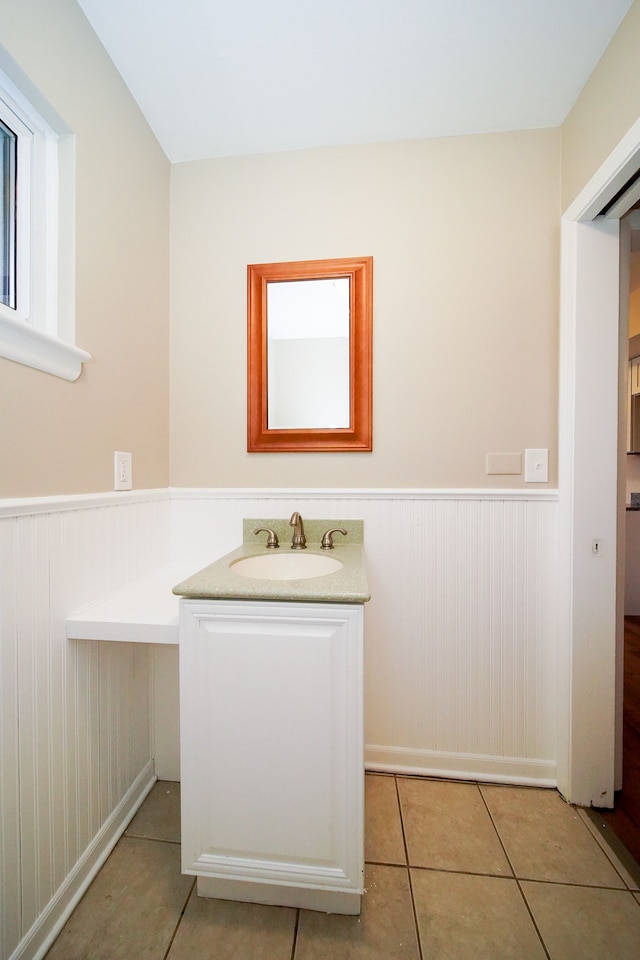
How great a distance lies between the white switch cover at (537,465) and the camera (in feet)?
4.68

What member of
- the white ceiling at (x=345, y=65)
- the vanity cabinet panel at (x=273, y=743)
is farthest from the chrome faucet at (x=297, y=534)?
the white ceiling at (x=345, y=65)

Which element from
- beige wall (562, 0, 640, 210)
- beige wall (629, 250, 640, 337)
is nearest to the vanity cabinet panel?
beige wall (562, 0, 640, 210)

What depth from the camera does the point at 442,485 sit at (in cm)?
147

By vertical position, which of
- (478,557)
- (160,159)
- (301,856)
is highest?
(160,159)

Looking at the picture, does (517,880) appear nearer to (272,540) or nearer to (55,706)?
(272,540)

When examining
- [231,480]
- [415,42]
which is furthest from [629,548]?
[415,42]

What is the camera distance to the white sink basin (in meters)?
1.34

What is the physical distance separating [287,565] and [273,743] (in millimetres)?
574

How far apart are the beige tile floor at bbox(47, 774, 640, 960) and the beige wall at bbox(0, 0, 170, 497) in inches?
43.4

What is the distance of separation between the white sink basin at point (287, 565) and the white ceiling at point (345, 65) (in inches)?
62.5

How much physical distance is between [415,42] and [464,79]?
21 cm

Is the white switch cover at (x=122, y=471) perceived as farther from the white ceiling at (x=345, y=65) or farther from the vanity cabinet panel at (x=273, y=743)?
the white ceiling at (x=345, y=65)

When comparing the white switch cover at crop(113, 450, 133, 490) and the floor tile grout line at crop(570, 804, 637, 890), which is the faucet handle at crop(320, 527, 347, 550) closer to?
the white switch cover at crop(113, 450, 133, 490)

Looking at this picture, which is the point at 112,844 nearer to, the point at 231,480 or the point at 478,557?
the point at 231,480
